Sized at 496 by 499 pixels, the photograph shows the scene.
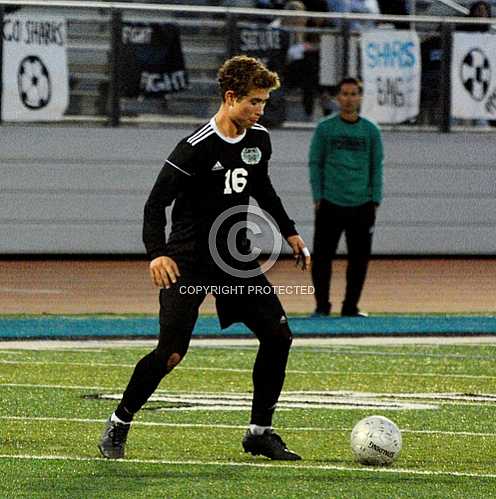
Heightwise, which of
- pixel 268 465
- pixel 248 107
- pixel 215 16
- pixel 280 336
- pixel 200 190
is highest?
pixel 215 16

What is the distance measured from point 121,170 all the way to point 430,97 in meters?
4.57

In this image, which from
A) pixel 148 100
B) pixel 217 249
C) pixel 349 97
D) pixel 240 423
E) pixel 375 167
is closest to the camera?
pixel 217 249

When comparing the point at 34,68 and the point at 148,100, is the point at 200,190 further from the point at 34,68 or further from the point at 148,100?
the point at 148,100

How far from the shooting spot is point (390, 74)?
952 inches

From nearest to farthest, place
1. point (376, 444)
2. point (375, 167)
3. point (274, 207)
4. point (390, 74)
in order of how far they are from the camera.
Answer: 1. point (376, 444)
2. point (274, 207)
3. point (375, 167)
4. point (390, 74)

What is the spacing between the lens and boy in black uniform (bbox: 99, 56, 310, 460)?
853cm

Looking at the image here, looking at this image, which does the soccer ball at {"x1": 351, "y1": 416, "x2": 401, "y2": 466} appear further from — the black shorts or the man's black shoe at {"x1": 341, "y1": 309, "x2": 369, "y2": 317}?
the man's black shoe at {"x1": 341, "y1": 309, "x2": 369, "y2": 317}

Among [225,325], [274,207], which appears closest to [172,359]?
[225,325]

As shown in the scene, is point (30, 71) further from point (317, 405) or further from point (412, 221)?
point (317, 405)

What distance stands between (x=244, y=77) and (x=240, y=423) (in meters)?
2.41

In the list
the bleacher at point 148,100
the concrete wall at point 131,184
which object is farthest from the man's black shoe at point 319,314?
the bleacher at point 148,100

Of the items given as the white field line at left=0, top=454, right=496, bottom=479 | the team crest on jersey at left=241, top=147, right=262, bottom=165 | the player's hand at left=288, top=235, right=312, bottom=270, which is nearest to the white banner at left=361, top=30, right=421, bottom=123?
the player's hand at left=288, top=235, right=312, bottom=270

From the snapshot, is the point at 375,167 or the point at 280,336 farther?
the point at 375,167

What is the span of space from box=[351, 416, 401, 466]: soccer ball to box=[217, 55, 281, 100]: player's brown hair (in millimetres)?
1750
